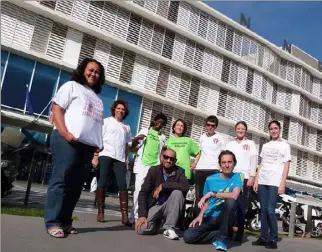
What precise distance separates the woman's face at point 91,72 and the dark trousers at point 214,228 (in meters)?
1.96

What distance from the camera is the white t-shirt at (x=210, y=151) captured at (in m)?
5.03

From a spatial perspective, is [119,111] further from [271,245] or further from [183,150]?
[271,245]

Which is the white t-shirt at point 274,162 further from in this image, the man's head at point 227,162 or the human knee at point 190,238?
the human knee at point 190,238

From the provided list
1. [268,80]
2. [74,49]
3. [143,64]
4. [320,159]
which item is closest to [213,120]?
[74,49]

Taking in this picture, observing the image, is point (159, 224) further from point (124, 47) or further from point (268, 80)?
point (268, 80)

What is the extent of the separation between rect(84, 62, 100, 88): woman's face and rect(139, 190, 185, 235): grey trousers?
1.60m

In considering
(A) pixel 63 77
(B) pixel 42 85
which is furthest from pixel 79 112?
(A) pixel 63 77

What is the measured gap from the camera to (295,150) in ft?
99.6

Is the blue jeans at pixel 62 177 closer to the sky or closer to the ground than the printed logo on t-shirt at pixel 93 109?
closer to the ground

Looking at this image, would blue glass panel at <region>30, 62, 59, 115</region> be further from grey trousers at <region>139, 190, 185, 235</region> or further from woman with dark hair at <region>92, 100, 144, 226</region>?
grey trousers at <region>139, 190, 185, 235</region>

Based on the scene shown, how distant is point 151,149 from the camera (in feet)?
16.7

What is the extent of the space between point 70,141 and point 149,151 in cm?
206

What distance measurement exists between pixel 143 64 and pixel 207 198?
18.7 metres

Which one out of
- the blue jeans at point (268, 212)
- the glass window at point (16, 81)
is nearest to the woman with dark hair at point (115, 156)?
the blue jeans at point (268, 212)
